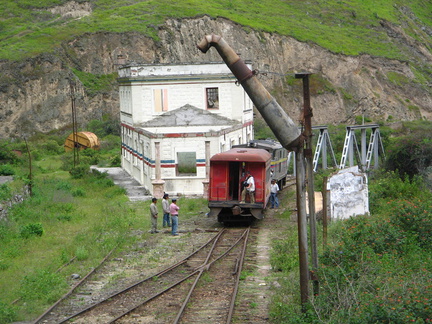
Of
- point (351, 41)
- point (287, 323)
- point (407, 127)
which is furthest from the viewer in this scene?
point (351, 41)

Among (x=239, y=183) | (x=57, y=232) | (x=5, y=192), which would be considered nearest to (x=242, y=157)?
(x=239, y=183)

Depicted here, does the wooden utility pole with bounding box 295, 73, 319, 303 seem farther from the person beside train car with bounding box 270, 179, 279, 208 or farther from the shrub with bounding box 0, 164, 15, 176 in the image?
the shrub with bounding box 0, 164, 15, 176

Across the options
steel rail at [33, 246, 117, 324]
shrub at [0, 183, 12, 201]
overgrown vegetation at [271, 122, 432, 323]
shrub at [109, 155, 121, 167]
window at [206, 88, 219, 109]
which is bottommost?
shrub at [109, 155, 121, 167]

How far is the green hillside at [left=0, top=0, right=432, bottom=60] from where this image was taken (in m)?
66.5

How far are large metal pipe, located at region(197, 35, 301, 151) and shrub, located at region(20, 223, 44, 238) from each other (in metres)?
11.0

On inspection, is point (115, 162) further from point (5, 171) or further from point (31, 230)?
point (31, 230)

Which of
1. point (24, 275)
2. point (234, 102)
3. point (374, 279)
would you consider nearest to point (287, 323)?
point (374, 279)

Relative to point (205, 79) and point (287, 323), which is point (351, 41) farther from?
point (287, 323)

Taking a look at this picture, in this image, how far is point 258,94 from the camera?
10844mm

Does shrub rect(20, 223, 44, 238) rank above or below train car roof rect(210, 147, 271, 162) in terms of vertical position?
below

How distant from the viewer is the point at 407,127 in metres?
53.3

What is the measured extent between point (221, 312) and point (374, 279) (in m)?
3.12

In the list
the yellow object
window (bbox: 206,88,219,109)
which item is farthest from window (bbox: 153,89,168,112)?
the yellow object

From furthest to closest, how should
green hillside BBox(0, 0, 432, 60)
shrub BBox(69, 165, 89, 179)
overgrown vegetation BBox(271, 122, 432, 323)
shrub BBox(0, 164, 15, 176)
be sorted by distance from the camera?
green hillside BBox(0, 0, 432, 60) < shrub BBox(69, 165, 89, 179) < shrub BBox(0, 164, 15, 176) < overgrown vegetation BBox(271, 122, 432, 323)
